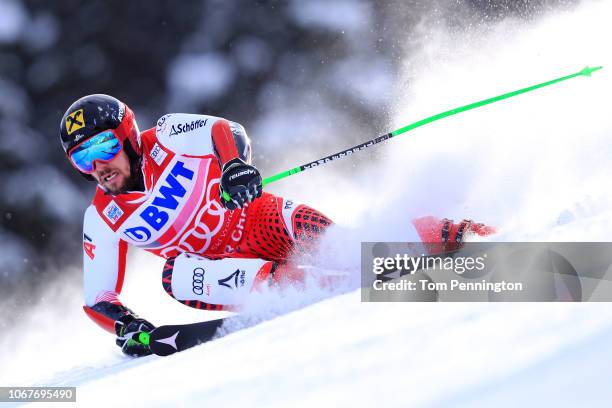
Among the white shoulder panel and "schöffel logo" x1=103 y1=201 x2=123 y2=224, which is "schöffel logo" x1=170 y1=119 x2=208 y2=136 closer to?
the white shoulder panel

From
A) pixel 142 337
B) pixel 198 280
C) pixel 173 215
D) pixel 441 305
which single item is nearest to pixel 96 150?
pixel 173 215

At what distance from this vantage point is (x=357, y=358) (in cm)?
150

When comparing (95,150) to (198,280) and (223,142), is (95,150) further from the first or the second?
(198,280)

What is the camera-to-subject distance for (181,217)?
309cm

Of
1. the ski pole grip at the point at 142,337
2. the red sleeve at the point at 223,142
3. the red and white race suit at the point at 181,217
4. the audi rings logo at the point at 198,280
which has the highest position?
the red sleeve at the point at 223,142

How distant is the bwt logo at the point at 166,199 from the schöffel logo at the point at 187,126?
0.13 metres

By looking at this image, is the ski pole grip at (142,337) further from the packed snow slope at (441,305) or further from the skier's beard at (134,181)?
the skier's beard at (134,181)

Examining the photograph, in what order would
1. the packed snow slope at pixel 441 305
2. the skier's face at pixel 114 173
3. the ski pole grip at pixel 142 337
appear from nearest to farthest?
the packed snow slope at pixel 441 305 → the ski pole grip at pixel 142 337 → the skier's face at pixel 114 173

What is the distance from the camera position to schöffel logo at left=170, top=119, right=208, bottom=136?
10.1 feet

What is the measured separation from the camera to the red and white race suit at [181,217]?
304cm

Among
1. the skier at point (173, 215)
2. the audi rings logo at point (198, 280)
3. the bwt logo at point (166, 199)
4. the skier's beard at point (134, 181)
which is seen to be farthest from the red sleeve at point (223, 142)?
the audi rings logo at point (198, 280)

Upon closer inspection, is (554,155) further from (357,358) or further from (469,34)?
(469,34)

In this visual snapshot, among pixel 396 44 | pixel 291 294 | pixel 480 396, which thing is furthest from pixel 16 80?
pixel 480 396

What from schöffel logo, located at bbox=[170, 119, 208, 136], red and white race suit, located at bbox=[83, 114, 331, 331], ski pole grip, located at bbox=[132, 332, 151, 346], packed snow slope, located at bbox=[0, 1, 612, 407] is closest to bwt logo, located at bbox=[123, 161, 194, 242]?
red and white race suit, located at bbox=[83, 114, 331, 331]
